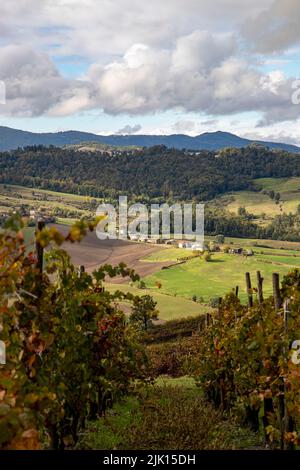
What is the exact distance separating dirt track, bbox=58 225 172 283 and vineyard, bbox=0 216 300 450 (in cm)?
8560

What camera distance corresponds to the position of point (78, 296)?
783 cm

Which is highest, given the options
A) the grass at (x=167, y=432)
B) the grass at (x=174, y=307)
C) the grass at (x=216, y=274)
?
the grass at (x=167, y=432)

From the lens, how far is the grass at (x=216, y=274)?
9262cm

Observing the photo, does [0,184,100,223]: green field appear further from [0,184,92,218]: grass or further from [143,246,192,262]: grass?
[143,246,192,262]: grass

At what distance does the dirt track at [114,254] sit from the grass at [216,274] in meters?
5.06

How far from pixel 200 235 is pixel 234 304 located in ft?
464

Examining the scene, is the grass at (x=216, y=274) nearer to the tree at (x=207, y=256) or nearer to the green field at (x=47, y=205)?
the tree at (x=207, y=256)

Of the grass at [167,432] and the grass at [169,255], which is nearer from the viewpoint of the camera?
the grass at [167,432]

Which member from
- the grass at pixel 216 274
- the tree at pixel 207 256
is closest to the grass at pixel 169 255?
the grass at pixel 216 274

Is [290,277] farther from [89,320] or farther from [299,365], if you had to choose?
[89,320]

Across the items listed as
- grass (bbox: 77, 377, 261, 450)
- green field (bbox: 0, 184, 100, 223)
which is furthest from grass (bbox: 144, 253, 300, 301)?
grass (bbox: 77, 377, 261, 450)

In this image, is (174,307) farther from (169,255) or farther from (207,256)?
(169,255)

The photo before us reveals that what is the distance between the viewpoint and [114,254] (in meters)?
119
